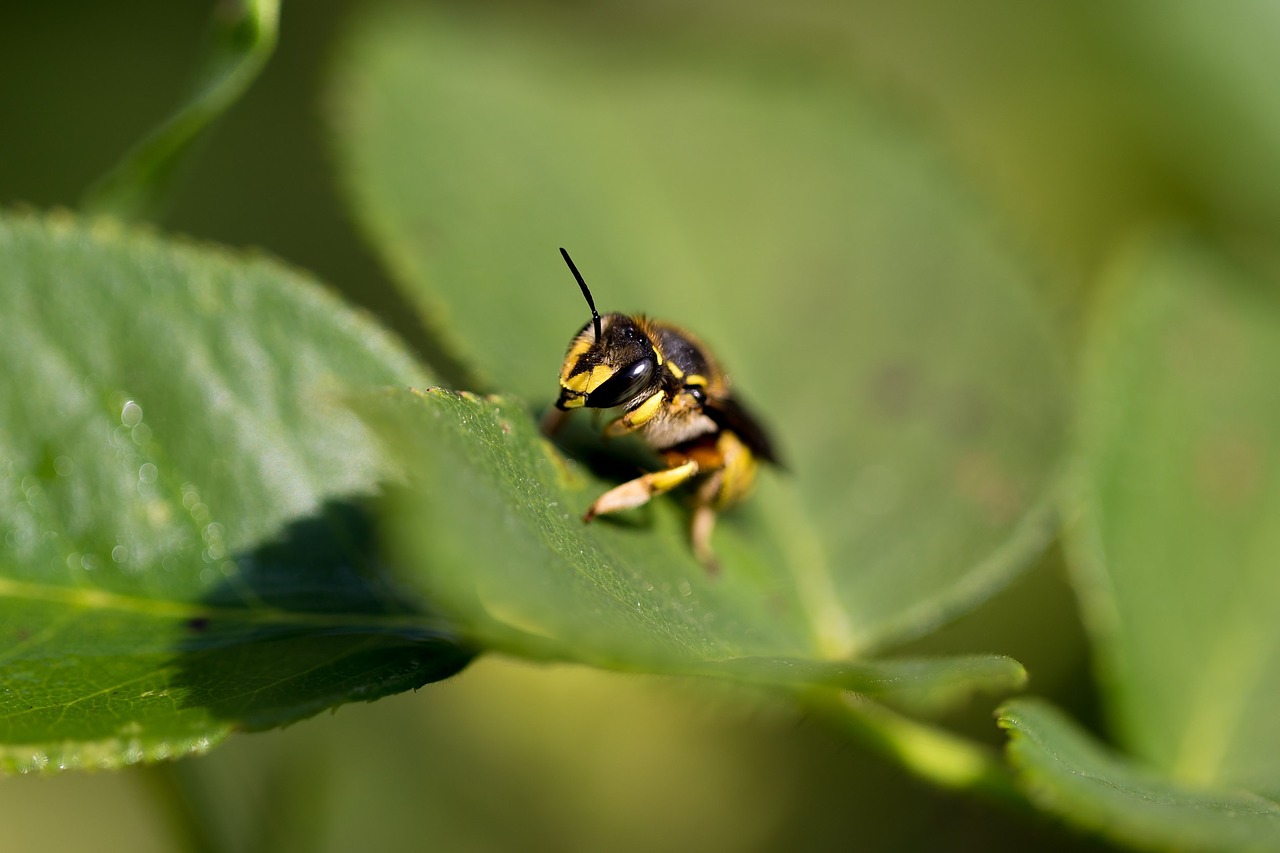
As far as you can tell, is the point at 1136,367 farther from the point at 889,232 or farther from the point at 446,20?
the point at 446,20

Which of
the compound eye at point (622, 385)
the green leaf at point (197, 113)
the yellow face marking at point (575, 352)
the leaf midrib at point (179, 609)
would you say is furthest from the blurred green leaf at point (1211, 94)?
the leaf midrib at point (179, 609)

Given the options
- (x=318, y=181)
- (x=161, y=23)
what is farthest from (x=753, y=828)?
(x=161, y=23)

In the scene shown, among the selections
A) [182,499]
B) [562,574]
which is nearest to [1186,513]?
[562,574]

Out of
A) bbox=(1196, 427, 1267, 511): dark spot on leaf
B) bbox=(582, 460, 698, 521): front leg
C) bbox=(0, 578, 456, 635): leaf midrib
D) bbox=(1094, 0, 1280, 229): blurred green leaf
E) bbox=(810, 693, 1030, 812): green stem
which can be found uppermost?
bbox=(1094, 0, 1280, 229): blurred green leaf

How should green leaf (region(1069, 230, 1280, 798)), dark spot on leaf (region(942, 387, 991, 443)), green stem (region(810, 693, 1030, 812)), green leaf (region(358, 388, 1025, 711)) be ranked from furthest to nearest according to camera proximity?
1. dark spot on leaf (region(942, 387, 991, 443))
2. green leaf (region(1069, 230, 1280, 798))
3. green stem (region(810, 693, 1030, 812))
4. green leaf (region(358, 388, 1025, 711))

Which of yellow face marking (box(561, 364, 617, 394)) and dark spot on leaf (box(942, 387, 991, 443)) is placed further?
dark spot on leaf (box(942, 387, 991, 443))

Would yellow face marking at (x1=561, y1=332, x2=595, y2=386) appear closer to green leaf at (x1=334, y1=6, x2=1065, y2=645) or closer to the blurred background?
green leaf at (x1=334, y1=6, x2=1065, y2=645)

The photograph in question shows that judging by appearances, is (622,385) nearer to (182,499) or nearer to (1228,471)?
(182,499)

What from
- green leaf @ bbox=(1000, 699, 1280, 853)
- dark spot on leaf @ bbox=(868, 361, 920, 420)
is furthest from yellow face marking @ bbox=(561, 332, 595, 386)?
dark spot on leaf @ bbox=(868, 361, 920, 420)
